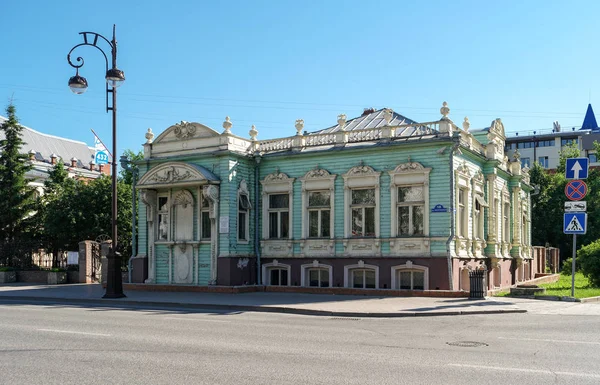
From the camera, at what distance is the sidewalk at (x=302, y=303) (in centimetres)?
1817

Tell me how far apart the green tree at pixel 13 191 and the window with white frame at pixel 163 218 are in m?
18.7

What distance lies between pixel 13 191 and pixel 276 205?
23.8m

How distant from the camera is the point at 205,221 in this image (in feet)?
88.8

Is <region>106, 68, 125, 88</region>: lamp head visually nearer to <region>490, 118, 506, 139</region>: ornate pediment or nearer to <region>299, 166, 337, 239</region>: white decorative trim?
<region>299, 166, 337, 239</region>: white decorative trim

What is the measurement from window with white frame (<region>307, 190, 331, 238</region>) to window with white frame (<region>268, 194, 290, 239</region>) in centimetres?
104

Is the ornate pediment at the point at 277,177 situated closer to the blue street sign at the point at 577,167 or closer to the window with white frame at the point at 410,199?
the window with white frame at the point at 410,199

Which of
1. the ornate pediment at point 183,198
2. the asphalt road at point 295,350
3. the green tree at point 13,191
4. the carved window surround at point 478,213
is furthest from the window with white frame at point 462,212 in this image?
the green tree at point 13,191

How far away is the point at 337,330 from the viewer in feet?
45.5

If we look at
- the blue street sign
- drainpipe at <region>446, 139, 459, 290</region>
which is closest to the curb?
the blue street sign

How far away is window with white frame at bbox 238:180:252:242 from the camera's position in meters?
27.0

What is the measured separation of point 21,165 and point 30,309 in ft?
A: 91.9


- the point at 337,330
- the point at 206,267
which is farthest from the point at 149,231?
the point at 337,330

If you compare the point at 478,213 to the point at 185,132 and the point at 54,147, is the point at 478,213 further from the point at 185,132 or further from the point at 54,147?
the point at 54,147

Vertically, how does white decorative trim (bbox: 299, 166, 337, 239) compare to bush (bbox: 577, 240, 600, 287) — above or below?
above
